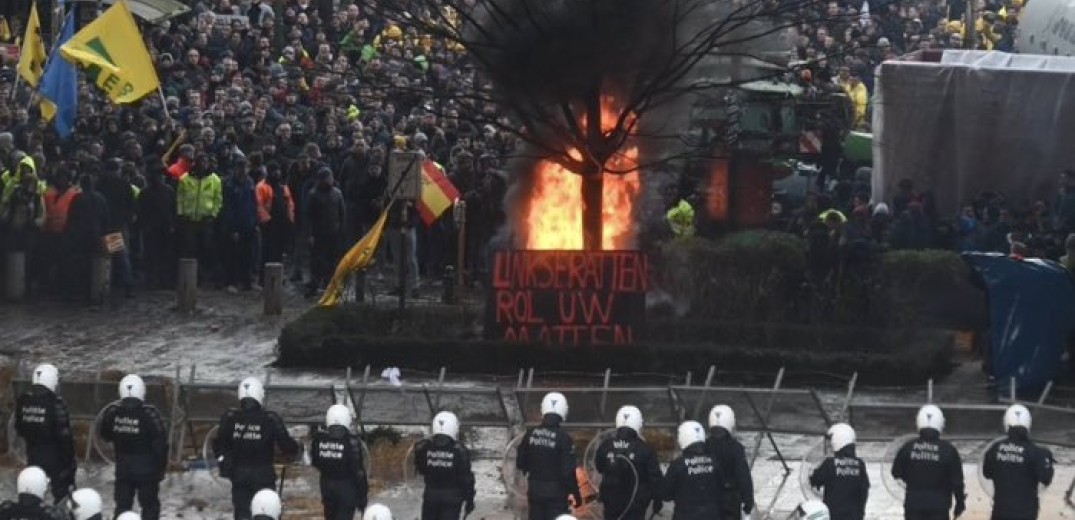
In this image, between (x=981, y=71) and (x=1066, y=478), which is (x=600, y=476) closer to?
(x=1066, y=478)

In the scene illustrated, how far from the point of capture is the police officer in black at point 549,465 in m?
16.6

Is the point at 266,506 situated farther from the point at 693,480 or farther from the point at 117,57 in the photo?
the point at 117,57

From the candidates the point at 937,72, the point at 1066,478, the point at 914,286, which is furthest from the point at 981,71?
the point at 1066,478

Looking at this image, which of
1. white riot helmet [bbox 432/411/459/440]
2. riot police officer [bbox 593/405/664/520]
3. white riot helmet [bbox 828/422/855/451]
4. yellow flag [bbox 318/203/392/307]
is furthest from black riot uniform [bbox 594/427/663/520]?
yellow flag [bbox 318/203/392/307]

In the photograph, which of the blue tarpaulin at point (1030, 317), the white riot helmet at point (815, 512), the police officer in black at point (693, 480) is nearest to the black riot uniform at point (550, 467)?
the police officer in black at point (693, 480)

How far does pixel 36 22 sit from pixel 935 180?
11.2 meters

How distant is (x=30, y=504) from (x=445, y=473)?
3.22m

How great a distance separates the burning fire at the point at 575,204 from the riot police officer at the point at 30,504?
11820 millimetres

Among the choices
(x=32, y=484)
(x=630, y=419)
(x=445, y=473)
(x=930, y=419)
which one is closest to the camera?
(x=32, y=484)

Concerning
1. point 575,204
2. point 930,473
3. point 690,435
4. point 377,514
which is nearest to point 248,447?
point 690,435

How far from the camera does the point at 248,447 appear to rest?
1678 centimetres

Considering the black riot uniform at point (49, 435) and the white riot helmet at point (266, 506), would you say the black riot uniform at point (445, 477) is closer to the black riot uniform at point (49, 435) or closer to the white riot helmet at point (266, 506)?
the white riot helmet at point (266, 506)

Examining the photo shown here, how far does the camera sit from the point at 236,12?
120 ft

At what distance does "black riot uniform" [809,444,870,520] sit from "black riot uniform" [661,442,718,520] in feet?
2.36
